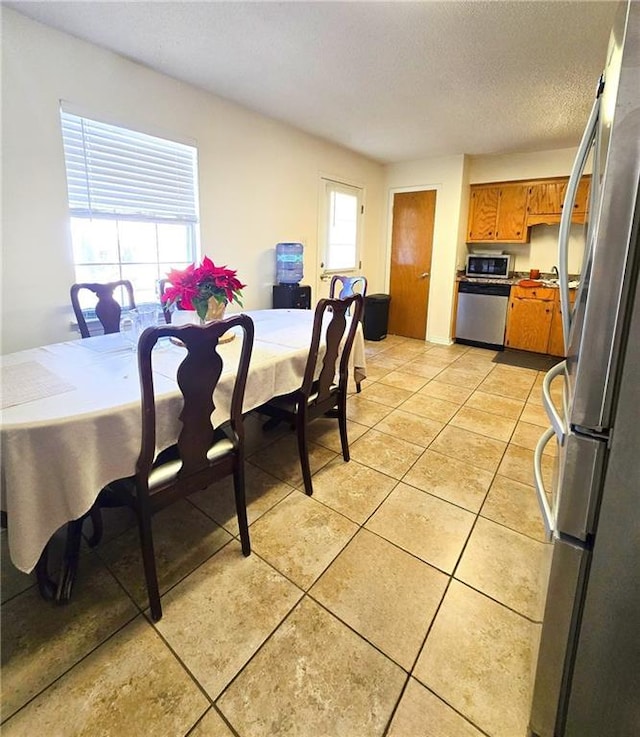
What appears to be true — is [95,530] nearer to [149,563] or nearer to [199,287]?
[149,563]

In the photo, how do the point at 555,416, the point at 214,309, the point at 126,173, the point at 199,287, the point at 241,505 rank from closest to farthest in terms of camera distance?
the point at 555,416, the point at 241,505, the point at 199,287, the point at 214,309, the point at 126,173

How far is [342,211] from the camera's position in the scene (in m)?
4.91

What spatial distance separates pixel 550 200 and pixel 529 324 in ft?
4.93

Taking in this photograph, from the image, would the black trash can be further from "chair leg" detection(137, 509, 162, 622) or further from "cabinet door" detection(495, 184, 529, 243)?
"chair leg" detection(137, 509, 162, 622)

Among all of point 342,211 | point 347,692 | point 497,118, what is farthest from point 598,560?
point 342,211

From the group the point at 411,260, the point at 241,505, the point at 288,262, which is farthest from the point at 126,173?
the point at 411,260

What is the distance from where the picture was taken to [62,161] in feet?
7.83

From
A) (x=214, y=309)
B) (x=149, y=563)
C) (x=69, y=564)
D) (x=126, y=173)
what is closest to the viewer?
(x=149, y=563)

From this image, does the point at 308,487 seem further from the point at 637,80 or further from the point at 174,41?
the point at 174,41

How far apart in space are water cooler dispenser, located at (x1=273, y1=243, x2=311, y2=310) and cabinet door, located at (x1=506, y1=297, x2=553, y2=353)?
107 inches

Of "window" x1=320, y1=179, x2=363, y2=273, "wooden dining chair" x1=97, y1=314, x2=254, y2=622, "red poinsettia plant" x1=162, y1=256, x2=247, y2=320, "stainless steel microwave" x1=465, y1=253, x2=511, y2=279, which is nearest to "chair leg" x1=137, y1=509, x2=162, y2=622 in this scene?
"wooden dining chair" x1=97, y1=314, x2=254, y2=622

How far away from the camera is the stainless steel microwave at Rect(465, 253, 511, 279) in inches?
198

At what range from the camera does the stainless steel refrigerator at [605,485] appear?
2.48 ft

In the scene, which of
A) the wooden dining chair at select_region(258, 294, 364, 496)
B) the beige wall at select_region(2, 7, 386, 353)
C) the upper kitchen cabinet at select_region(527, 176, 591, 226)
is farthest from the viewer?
the upper kitchen cabinet at select_region(527, 176, 591, 226)
